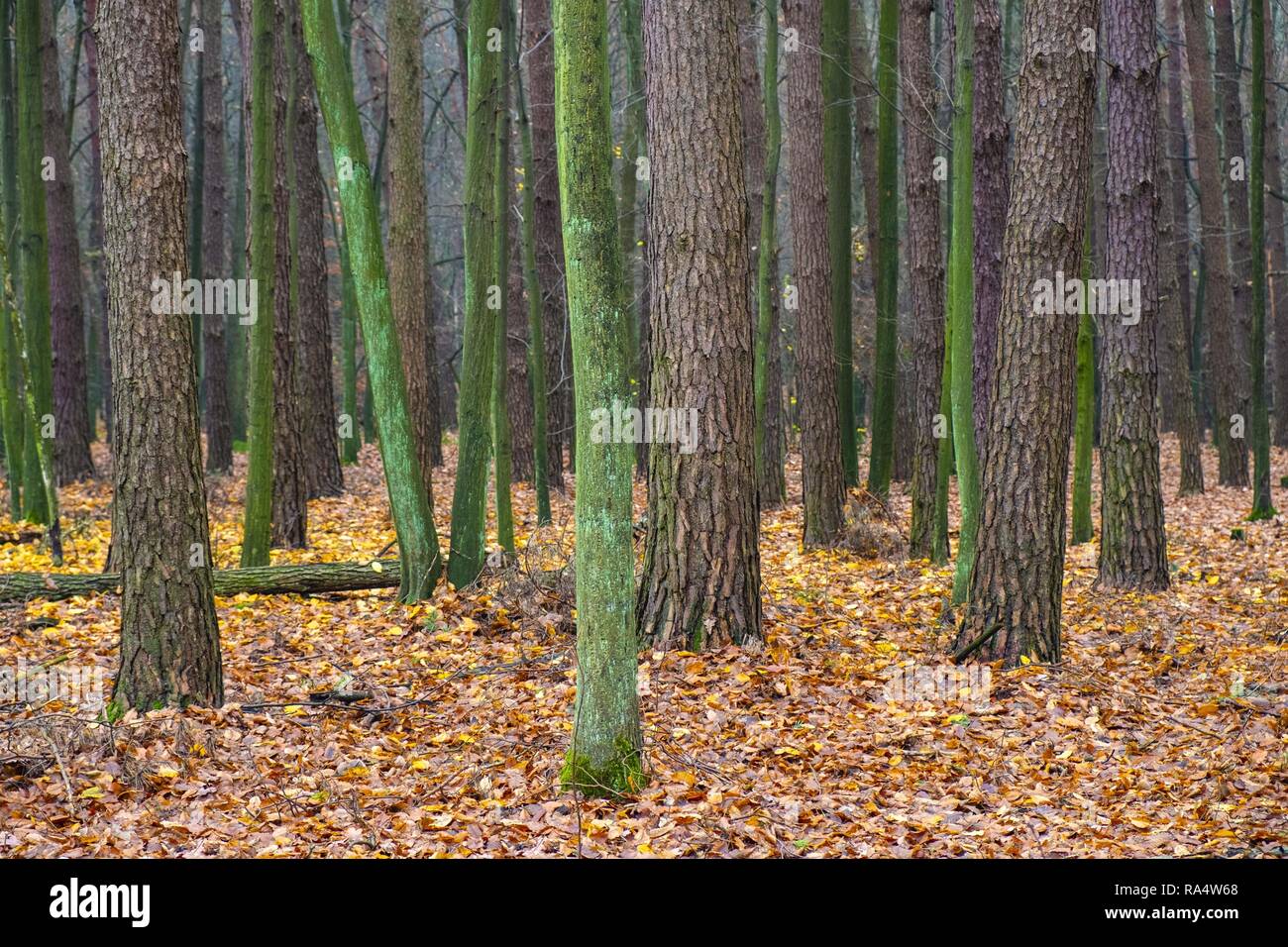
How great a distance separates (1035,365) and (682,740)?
3.39m

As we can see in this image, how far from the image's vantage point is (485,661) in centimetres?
757

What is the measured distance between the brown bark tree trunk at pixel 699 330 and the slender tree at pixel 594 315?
6.95 feet

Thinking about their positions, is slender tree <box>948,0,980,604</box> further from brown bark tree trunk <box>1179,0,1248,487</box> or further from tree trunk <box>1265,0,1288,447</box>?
tree trunk <box>1265,0,1288,447</box>

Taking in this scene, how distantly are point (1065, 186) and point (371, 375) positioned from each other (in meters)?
5.06

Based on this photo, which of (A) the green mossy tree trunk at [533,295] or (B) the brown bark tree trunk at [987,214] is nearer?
(B) the brown bark tree trunk at [987,214]

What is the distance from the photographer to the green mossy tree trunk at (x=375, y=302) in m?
8.09

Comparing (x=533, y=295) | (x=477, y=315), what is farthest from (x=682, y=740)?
(x=533, y=295)

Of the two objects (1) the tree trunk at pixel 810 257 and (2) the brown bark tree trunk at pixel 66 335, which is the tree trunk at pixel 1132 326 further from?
(2) the brown bark tree trunk at pixel 66 335

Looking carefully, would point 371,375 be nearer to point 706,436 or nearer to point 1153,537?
point 706,436

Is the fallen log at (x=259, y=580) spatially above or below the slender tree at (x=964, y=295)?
below

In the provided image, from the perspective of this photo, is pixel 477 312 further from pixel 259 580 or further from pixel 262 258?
pixel 259 580

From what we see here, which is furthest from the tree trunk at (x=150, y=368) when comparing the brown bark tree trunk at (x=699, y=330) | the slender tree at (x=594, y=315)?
the brown bark tree trunk at (x=699, y=330)

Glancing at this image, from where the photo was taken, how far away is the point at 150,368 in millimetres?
6000

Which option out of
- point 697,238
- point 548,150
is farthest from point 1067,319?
point 548,150
